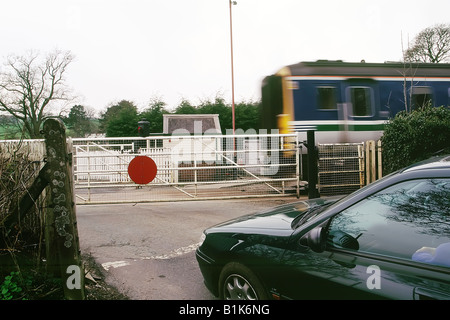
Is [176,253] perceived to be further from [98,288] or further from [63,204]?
[63,204]

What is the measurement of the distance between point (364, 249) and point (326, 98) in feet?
31.7

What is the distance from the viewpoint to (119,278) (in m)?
4.11

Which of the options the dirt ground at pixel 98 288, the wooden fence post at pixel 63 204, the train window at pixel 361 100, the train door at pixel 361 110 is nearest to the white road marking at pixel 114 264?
the dirt ground at pixel 98 288

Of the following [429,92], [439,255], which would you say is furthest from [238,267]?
[429,92]

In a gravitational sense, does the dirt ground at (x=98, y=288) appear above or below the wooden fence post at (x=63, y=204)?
below

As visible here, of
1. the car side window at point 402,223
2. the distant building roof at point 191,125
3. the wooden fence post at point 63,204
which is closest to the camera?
the car side window at point 402,223

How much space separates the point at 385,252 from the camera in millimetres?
2148

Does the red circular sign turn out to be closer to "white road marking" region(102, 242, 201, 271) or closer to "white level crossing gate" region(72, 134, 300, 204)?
"white level crossing gate" region(72, 134, 300, 204)

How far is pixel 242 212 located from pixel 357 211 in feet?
17.5

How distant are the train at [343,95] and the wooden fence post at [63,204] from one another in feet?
28.7

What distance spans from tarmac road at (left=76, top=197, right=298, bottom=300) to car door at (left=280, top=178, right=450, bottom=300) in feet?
5.51

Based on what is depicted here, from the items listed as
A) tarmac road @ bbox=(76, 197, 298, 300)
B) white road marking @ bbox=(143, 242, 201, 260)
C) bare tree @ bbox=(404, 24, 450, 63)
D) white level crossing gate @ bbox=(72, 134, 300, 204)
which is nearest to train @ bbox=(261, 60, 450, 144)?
white level crossing gate @ bbox=(72, 134, 300, 204)

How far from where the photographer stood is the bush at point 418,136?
7.49 meters

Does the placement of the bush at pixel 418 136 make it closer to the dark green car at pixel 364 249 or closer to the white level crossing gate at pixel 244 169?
the white level crossing gate at pixel 244 169
